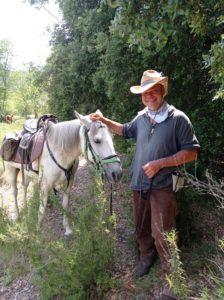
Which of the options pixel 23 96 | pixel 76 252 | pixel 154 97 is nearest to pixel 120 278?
pixel 76 252

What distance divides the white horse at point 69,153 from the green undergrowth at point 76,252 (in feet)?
1.04

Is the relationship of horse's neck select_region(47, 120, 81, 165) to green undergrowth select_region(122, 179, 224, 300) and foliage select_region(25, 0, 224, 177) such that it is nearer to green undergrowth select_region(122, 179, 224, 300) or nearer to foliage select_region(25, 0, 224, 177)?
green undergrowth select_region(122, 179, 224, 300)

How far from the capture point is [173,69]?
14.2ft

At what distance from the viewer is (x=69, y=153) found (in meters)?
4.01

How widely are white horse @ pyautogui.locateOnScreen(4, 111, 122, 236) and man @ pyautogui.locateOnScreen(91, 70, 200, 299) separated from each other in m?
0.31

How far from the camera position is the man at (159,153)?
281 cm

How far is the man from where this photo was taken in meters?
2.81

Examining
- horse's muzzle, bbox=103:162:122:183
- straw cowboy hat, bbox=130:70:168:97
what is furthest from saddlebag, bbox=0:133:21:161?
straw cowboy hat, bbox=130:70:168:97

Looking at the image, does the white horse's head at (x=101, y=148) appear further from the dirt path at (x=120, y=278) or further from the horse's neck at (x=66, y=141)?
the dirt path at (x=120, y=278)

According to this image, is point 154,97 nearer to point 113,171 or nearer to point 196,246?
point 113,171

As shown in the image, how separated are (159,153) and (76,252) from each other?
1079 mm

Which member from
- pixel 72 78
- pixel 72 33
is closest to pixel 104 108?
pixel 72 78

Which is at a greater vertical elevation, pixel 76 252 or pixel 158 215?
pixel 158 215

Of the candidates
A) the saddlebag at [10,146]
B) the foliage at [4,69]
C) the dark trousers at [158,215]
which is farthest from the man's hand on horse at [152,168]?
the foliage at [4,69]
